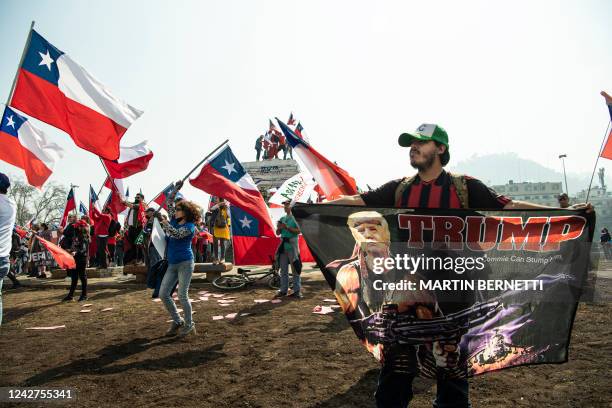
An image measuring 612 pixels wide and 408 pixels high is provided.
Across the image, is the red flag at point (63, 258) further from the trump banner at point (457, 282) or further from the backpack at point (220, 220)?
the trump banner at point (457, 282)

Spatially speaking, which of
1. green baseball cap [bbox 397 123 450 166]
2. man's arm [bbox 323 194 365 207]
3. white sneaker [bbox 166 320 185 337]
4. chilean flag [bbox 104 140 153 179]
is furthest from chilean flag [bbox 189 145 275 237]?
green baseball cap [bbox 397 123 450 166]

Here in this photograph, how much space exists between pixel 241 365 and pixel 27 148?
697 centimetres

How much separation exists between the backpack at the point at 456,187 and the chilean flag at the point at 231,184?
6.63 meters

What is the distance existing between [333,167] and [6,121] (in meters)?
6.54

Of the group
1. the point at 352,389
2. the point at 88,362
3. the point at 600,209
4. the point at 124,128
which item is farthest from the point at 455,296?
the point at 600,209

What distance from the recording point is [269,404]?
388 cm

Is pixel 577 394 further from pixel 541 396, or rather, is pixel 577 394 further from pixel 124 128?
pixel 124 128

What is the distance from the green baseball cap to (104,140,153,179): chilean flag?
7.17m

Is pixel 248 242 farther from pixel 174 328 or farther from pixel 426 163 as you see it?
pixel 426 163

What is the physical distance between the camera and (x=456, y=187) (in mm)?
3006

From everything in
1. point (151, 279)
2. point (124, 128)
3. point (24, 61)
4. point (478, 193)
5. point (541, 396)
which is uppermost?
point (24, 61)

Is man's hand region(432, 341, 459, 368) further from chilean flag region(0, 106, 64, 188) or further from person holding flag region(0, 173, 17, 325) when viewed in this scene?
chilean flag region(0, 106, 64, 188)

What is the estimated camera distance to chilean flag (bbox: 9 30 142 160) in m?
7.02

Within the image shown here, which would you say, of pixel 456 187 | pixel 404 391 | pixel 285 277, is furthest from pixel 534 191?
pixel 404 391
